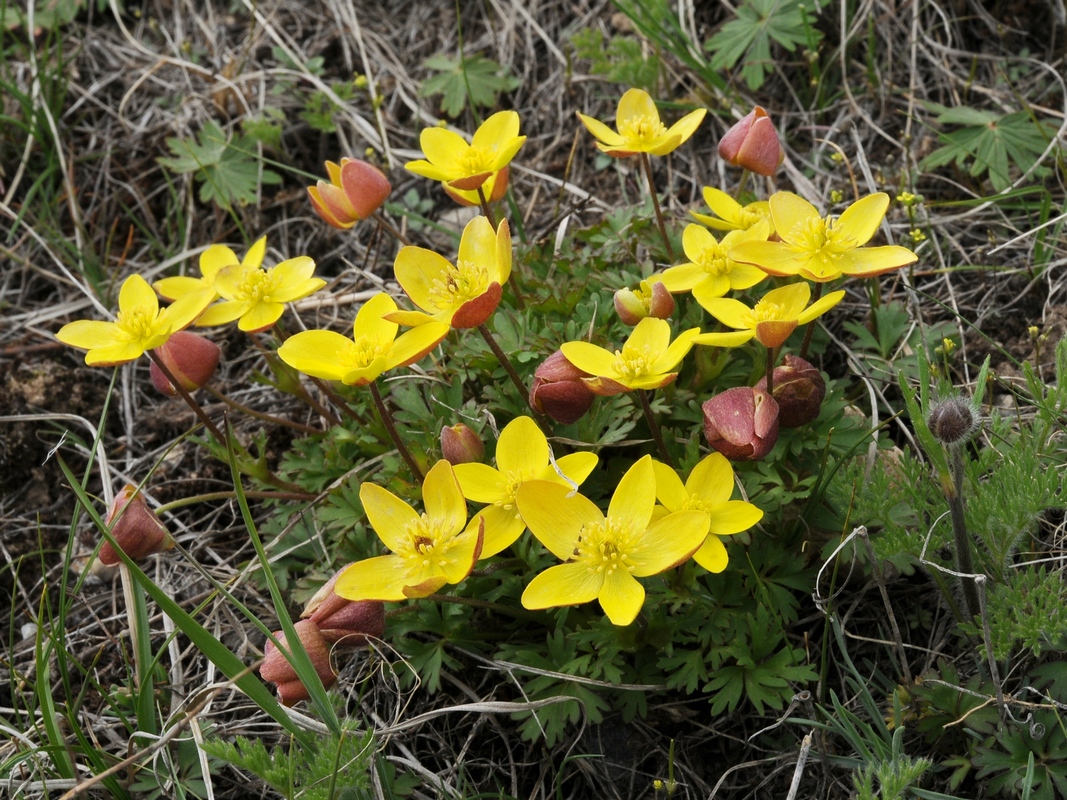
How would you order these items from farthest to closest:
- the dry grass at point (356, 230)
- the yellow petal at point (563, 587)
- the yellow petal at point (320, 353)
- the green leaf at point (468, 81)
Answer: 1. the green leaf at point (468, 81)
2. the dry grass at point (356, 230)
3. the yellow petal at point (320, 353)
4. the yellow petal at point (563, 587)

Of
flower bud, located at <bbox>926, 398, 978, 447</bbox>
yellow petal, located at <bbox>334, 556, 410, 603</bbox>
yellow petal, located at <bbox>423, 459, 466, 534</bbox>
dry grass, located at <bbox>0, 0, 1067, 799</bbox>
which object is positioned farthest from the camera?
dry grass, located at <bbox>0, 0, 1067, 799</bbox>

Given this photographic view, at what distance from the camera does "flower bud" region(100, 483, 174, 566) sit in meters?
2.89

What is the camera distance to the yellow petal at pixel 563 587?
7.91 feet

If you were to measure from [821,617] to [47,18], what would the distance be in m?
5.52

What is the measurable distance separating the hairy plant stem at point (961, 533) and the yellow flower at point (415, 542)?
1224mm

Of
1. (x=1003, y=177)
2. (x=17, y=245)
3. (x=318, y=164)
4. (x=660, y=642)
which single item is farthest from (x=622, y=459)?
(x=17, y=245)

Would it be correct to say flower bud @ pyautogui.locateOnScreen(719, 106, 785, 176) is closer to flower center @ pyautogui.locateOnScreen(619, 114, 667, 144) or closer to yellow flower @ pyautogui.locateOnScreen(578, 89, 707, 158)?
yellow flower @ pyautogui.locateOnScreen(578, 89, 707, 158)

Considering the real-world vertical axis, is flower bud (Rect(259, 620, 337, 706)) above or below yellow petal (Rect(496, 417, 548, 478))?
below

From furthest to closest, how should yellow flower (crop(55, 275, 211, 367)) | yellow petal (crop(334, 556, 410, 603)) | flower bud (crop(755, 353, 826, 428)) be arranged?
yellow flower (crop(55, 275, 211, 367)) < flower bud (crop(755, 353, 826, 428)) < yellow petal (crop(334, 556, 410, 603))

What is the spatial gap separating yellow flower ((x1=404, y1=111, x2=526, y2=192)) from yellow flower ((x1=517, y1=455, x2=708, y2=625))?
4.42ft

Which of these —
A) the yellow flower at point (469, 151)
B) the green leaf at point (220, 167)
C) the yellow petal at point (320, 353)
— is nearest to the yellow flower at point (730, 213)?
the yellow flower at point (469, 151)

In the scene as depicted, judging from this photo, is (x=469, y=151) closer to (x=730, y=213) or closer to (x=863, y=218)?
(x=730, y=213)

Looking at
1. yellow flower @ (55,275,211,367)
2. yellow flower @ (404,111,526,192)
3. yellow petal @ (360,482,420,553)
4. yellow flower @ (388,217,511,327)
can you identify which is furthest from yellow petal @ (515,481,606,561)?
yellow flower @ (55,275,211,367)

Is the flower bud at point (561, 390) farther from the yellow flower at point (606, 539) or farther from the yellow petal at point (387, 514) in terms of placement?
the yellow petal at point (387, 514)
